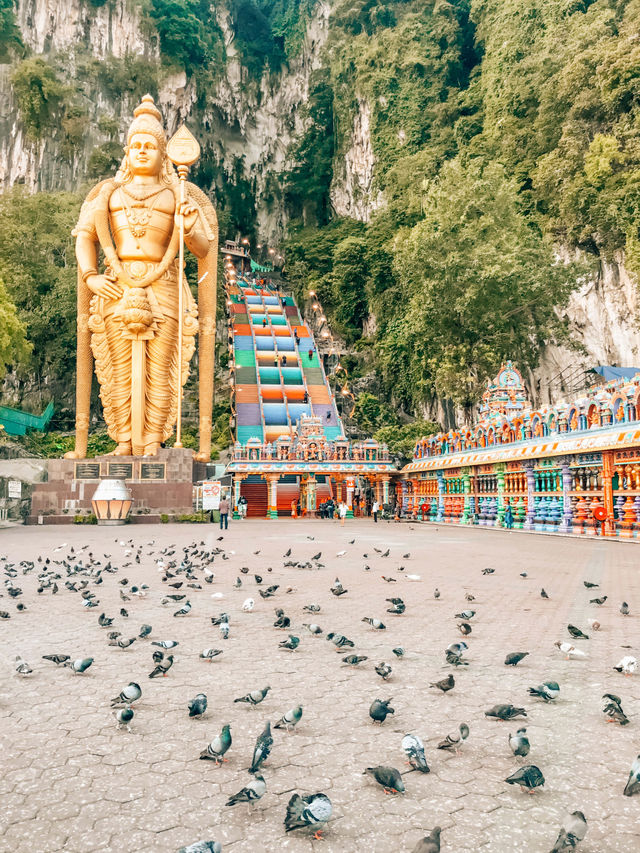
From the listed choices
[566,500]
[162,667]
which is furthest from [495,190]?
[162,667]

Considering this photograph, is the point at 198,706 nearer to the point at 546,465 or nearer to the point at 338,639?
the point at 338,639

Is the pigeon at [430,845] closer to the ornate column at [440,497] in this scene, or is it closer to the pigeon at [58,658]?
the pigeon at [58,658]

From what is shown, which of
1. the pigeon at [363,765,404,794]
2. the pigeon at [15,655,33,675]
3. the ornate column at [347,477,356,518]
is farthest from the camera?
the ornate column at [347,477,356,518]

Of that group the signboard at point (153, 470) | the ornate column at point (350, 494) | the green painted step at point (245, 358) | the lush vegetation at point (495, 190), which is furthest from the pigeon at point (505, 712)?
the green painted step at point (245, 358)

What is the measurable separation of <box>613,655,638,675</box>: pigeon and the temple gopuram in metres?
10.4

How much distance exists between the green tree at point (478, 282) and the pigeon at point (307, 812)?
1033 inches

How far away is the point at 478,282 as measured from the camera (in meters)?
27.1

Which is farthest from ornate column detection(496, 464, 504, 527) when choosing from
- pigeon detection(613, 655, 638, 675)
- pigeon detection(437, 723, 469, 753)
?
pigeon detection(437, 723, 469, 753)

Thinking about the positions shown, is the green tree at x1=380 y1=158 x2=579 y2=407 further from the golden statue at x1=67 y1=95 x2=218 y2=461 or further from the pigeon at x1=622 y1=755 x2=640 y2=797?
the pigeon at x1=622 y1=755 x2=640 y2=797

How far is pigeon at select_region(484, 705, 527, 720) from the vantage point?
9.82 feet

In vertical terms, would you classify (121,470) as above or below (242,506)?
above

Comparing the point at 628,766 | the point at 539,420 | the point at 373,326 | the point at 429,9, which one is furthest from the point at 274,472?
the point at 429,9

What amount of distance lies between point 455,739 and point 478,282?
86.6 feet

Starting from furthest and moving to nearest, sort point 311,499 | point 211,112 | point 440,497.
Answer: point 211,112, point 311,499, point 440,497
